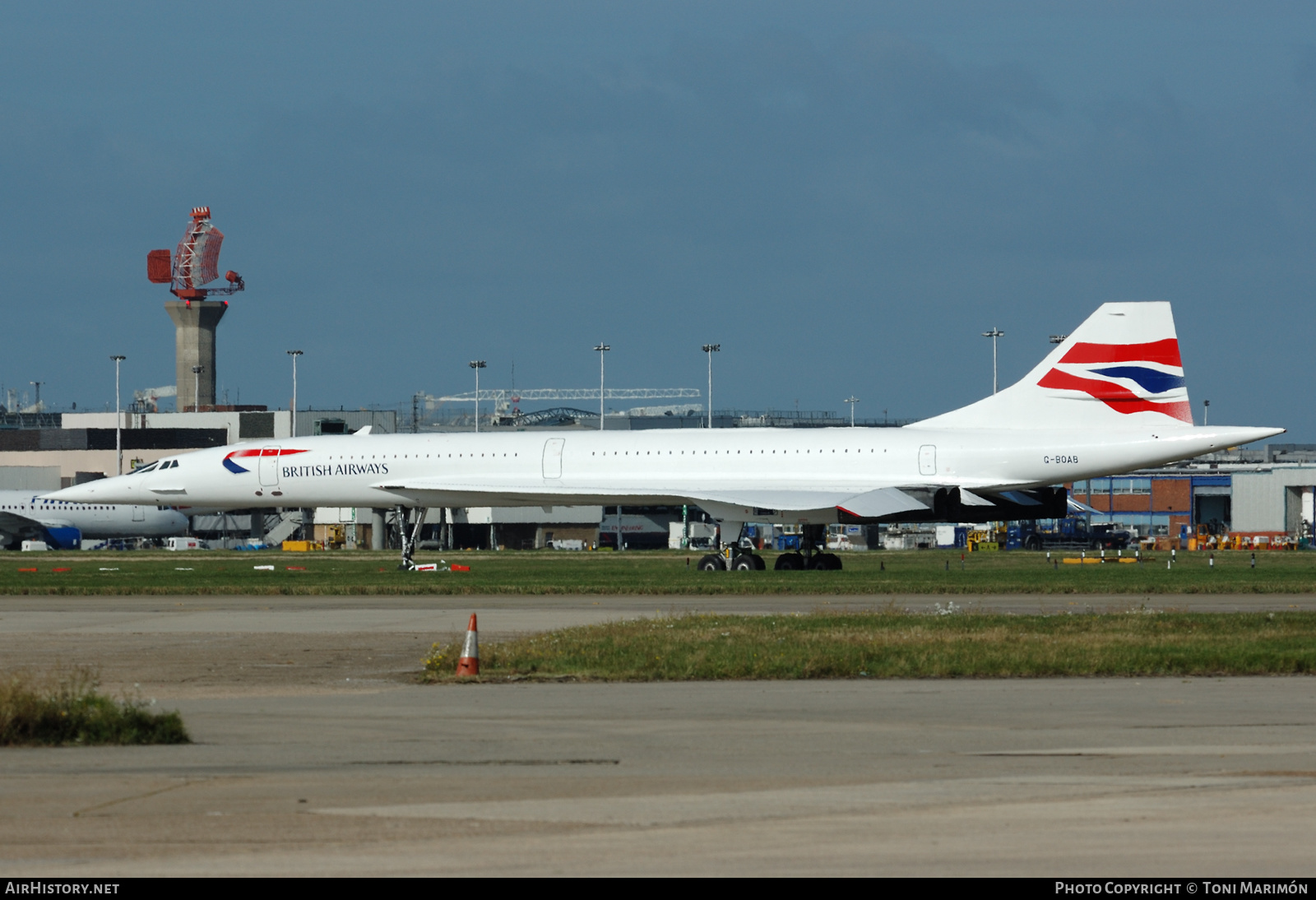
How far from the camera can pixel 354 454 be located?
4897cm

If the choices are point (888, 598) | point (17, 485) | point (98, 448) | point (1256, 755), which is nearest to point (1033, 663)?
point (1256, 755)

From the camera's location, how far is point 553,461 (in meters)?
46.6

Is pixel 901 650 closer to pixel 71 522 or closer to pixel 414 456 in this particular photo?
pixel 414 456

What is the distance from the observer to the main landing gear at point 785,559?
43688 mm

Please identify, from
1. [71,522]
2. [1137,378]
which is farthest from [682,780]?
[71,522]

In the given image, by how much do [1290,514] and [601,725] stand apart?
93480mm

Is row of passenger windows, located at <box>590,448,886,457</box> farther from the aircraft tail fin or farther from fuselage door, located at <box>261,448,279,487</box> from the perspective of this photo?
fuselage door, located at <box>261,448,279,487</box>

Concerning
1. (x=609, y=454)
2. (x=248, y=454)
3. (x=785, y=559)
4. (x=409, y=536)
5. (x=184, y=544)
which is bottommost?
(x=184, y=544)

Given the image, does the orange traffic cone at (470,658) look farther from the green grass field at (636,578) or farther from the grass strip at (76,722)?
the green grass field at (636,578)

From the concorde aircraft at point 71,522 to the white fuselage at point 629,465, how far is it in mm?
35938

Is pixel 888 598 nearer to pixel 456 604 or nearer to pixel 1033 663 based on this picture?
pixel 456 604

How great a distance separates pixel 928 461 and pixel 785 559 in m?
4.93

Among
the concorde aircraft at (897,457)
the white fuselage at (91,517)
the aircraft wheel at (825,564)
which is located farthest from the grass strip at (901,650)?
the white fuselage at (91,517)

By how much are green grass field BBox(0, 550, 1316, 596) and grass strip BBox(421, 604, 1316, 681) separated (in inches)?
440
